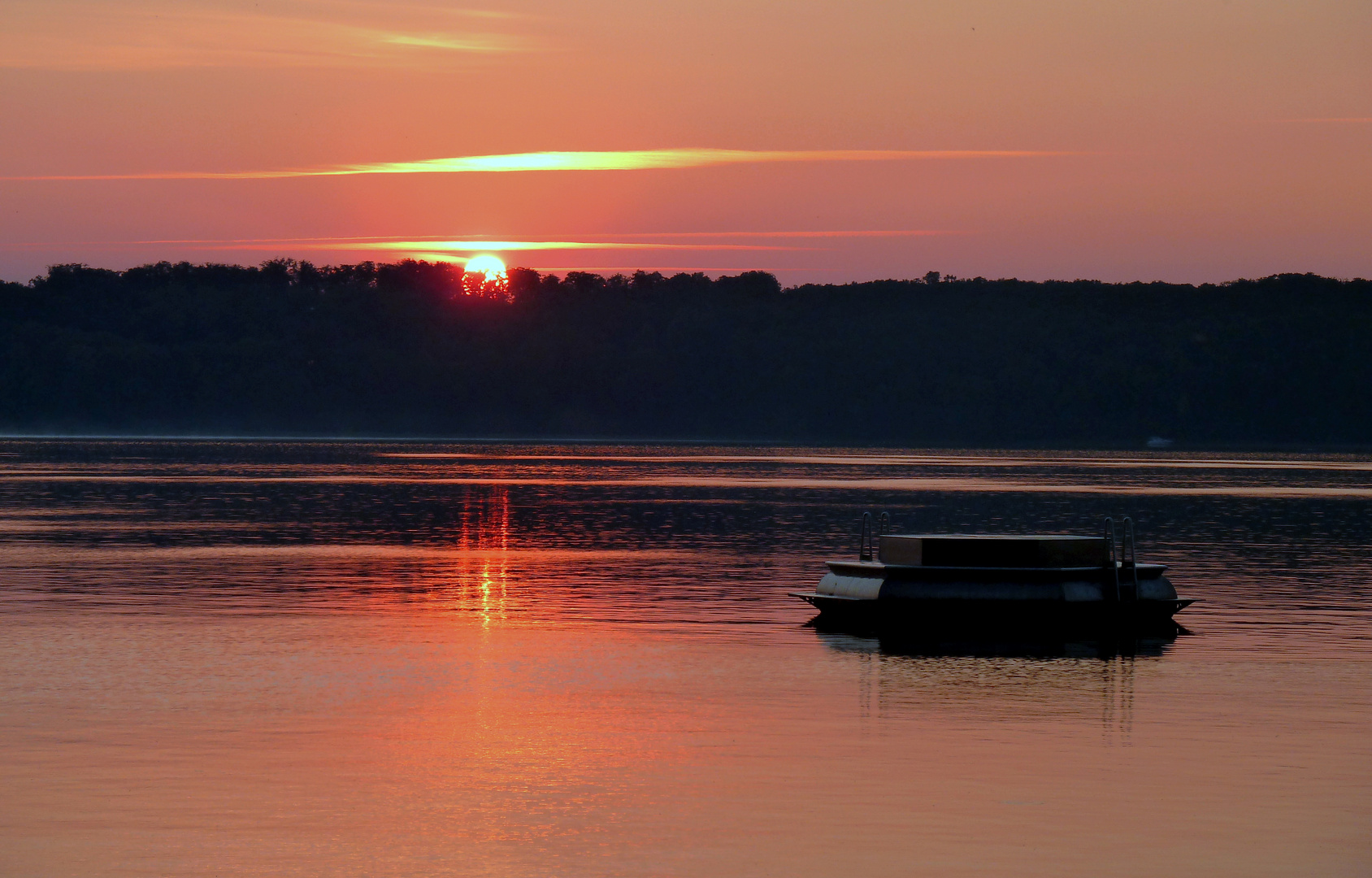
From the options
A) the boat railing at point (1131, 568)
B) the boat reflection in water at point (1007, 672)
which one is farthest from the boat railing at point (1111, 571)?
the boat reflection in water at point (1007, 672)

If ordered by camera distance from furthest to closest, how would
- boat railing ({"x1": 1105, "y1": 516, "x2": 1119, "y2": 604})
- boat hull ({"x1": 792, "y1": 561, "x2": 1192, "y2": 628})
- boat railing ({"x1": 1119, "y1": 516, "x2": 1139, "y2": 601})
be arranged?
boat railing ({"x1": 1119, "y1": 516, "x2": 1139, "y2": 601}) → boat railing ({"x1": 1105, "y1": 516, "x2": 1119, "y2": 604}) → boat hull ({"x1": 792, "y1": 561, "x2": 1192, "y2": 628})

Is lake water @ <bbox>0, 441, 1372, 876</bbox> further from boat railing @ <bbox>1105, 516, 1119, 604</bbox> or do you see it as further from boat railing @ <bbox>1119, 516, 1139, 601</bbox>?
boat railing @ <bbox>1105, 516, 1119, 604</bbox>

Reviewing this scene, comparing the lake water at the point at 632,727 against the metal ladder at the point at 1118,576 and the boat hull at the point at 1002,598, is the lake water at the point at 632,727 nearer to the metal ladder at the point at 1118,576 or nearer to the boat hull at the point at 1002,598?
the boat hull at the point at 1002,598

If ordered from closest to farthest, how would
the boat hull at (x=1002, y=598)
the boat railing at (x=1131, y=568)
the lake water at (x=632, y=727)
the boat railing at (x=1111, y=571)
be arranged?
the lake water at (x=632, y=727), the boat hull at (x=1002, y=598), the boat railing at (x=1111, y=571), the boat railing at (x=1131, y=568)

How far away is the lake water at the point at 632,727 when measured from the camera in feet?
58.7

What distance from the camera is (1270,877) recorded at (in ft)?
55.5

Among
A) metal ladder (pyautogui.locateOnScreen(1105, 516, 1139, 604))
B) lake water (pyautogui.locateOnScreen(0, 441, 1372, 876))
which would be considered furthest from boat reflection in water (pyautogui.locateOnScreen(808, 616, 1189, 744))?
metal ladder (pyautogui.locateOnScreen(1105, 516, 1139, 604))

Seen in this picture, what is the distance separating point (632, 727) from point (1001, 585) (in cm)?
1460

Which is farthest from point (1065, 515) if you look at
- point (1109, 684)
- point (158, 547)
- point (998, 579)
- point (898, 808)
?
point (898, 808)

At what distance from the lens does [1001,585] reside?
37.7 m

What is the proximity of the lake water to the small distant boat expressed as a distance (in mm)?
1407

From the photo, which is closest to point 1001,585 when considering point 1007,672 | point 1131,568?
point 1131,568

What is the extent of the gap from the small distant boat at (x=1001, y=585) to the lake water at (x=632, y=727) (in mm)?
1407

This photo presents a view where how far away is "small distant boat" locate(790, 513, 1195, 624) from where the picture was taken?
3759cm
